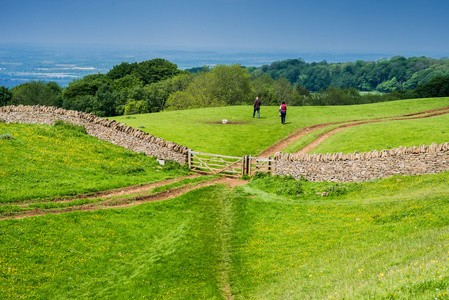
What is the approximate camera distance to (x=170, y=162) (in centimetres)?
3497

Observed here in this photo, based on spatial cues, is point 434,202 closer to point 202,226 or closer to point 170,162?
point 202,226

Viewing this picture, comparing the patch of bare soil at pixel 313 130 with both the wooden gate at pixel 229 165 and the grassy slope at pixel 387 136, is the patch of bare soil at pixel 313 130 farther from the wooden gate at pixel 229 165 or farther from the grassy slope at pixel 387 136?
the wooden gate at pixel 229 165

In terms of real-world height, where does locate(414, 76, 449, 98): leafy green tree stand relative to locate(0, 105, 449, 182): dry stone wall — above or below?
above

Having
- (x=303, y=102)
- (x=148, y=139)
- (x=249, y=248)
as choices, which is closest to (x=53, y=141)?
(x=148, y=139)

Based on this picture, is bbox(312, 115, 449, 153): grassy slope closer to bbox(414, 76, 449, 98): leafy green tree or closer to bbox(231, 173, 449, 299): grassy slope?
bbox(231, 173, 449, 299): grassy slope

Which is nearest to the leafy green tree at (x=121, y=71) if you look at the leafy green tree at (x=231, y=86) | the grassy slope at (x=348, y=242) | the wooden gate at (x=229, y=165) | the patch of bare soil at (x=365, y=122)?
the leafy green tree at (x=231, y=86)

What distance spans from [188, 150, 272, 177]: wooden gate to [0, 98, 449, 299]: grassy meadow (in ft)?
4.99

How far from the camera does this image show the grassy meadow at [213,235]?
15547 millimetres

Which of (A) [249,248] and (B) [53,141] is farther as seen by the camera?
(B) [53,141]

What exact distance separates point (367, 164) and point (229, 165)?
1222 cm

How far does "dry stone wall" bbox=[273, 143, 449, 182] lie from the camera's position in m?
27.1

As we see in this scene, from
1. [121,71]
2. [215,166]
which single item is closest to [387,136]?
[215,166]

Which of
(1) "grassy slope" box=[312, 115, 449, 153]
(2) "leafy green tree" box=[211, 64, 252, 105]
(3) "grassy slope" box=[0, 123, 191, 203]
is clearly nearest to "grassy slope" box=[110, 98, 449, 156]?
(1) "grassy slope" box=[312, 115, 449, 153]

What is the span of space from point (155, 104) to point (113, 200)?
286ft
